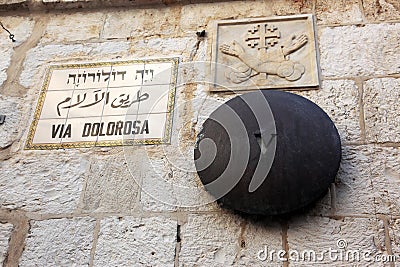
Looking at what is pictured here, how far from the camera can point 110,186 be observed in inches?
83.1

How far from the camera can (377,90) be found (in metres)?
2.21

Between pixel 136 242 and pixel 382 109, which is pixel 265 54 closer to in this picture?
pixel 382 109

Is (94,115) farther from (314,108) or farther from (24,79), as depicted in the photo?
(314,108)

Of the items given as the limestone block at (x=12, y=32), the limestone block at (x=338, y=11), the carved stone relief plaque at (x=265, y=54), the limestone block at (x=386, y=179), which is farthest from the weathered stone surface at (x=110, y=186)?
the limestone block at (x=338, y=11)

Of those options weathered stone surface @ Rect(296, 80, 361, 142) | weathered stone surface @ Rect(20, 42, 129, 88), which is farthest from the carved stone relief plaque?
weathered stone surface @ Rect(20, 42, 129, 88)

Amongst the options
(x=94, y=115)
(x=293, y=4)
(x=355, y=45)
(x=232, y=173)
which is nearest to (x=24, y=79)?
(x=94, y=115)

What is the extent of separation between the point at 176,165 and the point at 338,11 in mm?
1212

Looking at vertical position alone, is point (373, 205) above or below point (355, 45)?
below

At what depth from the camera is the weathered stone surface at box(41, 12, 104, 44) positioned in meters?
2.69

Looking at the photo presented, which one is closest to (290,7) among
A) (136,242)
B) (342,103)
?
(342,103)

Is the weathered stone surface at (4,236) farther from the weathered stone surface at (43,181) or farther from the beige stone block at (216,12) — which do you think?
the beige stone block at (216,12)

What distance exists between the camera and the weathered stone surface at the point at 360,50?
7.54 ft

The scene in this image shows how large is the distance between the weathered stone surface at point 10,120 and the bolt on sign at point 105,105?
3.5 inches

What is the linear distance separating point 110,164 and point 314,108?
919 millimetres
